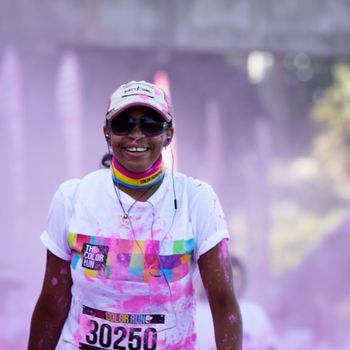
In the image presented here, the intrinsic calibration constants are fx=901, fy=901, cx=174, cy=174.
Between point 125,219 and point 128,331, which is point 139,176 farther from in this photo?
point 128,331

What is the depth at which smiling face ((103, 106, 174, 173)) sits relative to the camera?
260 cm

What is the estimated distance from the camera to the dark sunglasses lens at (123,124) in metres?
2.61

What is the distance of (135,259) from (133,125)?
387 millimetres

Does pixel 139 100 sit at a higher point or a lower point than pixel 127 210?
higher

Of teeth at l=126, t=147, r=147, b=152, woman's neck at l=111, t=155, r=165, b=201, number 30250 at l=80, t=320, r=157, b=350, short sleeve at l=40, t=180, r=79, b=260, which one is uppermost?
teeth at l=126, t=147, r=147, b=152

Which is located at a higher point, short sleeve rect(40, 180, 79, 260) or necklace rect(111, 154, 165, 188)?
necklace rect(111, 154, 165, 188)

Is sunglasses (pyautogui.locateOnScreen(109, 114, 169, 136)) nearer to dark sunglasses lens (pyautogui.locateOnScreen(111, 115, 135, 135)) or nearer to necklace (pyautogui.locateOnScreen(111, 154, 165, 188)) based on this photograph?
dark sunglasses lens (pyautogui.locateOnScreen(111, 115, 135, 135))

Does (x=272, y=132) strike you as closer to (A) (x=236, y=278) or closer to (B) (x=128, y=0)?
(B) (x=128, y=0)

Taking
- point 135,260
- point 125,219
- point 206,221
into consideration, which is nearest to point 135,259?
point 135,260

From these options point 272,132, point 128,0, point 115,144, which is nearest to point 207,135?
point 272,132

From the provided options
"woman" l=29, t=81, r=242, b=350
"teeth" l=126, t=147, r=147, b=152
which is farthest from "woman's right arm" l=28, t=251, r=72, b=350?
"teeth" l=126, t=147, r=147, b=152

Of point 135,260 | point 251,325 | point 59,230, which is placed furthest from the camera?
point 251,325

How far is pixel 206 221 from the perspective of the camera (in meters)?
2.59

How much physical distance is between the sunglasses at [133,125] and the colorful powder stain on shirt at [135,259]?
313 mm
